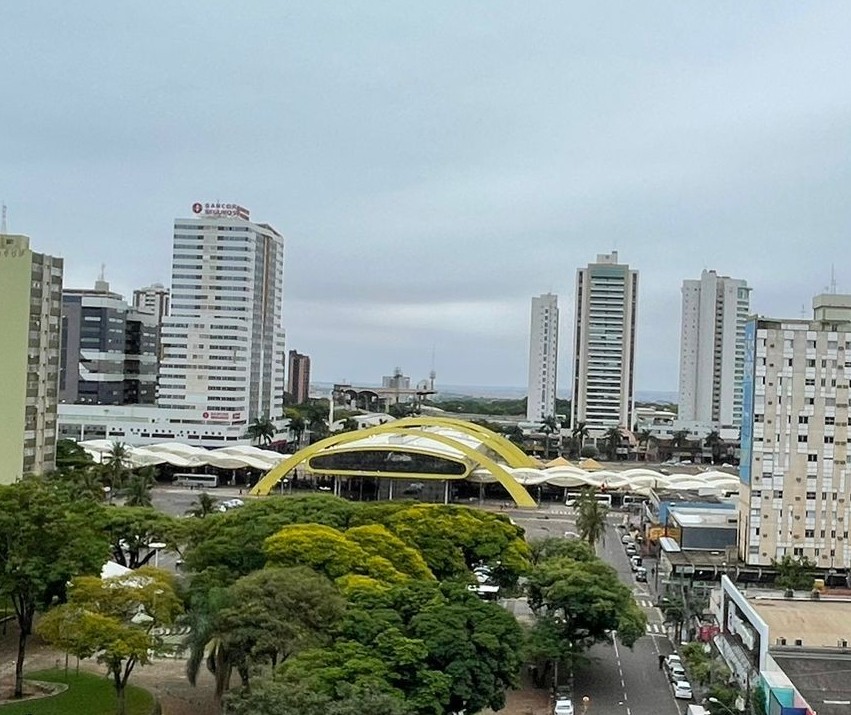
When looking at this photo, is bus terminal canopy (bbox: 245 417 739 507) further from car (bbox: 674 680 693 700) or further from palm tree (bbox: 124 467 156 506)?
car (bbox: 674 680 693 700)

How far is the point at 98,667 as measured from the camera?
29.0m

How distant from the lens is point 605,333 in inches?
4596

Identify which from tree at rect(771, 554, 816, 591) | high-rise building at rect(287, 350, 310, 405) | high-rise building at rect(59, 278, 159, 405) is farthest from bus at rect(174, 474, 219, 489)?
high-rise building at rect(287, 350, 310, 405)

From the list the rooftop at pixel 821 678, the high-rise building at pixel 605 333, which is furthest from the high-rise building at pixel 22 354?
the high-rise building at pixel 605 333

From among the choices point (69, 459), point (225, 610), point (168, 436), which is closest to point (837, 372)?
point (225, 610)

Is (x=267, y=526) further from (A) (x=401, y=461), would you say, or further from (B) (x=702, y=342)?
(B) (x=702, y=342)

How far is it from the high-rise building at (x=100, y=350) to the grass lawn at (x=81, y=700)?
75512 millimetres

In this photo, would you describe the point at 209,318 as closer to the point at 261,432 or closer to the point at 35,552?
the point at 261,432

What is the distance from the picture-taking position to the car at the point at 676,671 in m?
29.7

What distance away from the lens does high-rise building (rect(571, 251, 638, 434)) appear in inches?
→ 4592

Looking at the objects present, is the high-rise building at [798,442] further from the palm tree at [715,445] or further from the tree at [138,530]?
the palm tree at [715,445]

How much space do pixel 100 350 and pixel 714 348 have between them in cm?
7533

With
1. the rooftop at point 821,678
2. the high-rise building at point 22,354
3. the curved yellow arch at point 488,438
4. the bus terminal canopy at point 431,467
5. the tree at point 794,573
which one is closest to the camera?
the rooftop at point 821,678

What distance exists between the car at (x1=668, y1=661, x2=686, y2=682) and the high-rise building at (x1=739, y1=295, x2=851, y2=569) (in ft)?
56.2
